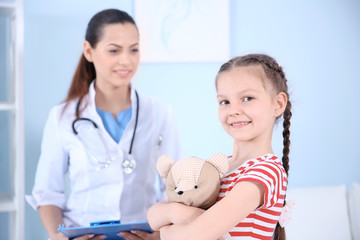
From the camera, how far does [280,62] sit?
118 inches

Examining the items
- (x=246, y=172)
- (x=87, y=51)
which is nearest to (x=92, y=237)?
(x=246, y=172)

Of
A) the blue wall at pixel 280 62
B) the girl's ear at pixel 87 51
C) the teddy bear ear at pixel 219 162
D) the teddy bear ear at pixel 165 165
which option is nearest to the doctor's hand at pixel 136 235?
the teddy bear ear at pixel 165 165

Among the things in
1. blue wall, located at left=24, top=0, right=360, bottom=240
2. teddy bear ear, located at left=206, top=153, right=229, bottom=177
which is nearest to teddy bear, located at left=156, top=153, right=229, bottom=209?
teddy bear ear, located at left=206, top=153, right=229, bottom=177

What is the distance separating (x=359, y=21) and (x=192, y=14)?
1.15m

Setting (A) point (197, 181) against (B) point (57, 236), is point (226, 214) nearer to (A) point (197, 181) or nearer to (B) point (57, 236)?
(A) point (197, 181)

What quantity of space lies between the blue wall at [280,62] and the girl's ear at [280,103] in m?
1.58

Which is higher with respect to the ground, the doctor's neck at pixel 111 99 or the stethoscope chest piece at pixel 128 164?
the doctor's neck at pixel 111 99

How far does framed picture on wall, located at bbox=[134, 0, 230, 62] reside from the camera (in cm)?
273

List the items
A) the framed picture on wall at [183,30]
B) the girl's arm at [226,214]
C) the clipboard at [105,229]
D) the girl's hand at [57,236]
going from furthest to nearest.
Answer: the framed picture on wall at [183,30]
the girl's hand at [57,236]
the clipboard at [105,229]
the girl's arm at [226,214]

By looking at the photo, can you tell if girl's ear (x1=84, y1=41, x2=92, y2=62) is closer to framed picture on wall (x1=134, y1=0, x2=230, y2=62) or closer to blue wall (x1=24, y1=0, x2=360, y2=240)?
blue wall (x1=24, y1=0, x2=360, y2=240)

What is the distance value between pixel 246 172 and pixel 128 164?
0.85m

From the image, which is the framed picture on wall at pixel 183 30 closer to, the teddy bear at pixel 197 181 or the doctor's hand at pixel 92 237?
the doctor's hand at pixel 92 237

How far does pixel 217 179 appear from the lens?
110 centimetres

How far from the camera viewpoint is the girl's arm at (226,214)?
1.00 metres
